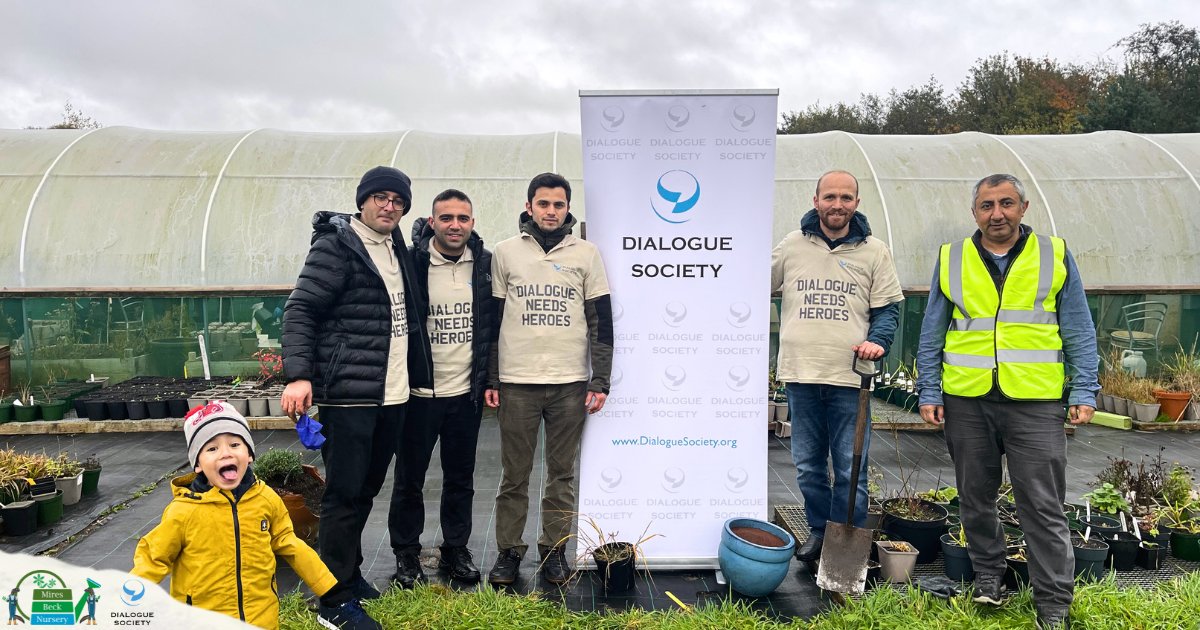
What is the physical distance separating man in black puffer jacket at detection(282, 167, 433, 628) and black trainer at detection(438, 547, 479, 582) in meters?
0.49

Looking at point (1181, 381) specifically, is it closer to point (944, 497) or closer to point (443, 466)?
point (944, 497)

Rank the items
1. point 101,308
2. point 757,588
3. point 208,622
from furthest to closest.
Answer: point 101,308, point 757,588, point 208,622

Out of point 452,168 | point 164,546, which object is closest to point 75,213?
point 452,168

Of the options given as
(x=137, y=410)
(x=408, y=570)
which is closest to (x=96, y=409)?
(x=137, y=410)

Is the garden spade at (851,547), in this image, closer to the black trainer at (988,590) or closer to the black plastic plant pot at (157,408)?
the black trainer at (988,590)

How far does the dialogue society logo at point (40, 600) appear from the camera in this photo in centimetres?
187

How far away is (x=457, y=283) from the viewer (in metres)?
3.44

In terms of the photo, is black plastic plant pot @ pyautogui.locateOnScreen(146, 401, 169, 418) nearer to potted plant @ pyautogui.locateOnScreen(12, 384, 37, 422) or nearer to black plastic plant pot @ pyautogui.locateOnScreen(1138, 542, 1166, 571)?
potted plant @ pyautogui.locateOnScreen(12, 384, 37, 422)

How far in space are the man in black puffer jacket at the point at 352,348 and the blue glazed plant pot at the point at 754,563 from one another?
1.63 meters

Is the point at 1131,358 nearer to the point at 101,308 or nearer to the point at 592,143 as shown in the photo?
the point at 592,143

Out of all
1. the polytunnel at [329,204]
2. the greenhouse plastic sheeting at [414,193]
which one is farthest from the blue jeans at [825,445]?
the greenhouse plastic sheeting at [414,193]

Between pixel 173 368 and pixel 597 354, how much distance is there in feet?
21.4

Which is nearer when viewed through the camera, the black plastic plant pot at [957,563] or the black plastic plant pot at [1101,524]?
the black plastic plant pot at [957,563]

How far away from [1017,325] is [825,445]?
1.12 metres
